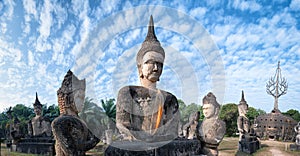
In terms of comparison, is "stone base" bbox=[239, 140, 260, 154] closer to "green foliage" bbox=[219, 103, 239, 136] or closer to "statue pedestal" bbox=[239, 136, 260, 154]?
"statue pedestal" bbox=[239, 136, 260, 154]

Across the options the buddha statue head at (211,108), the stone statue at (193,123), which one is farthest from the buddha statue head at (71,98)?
the buddha statue head at (211,108)

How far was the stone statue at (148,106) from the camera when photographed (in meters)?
3.51

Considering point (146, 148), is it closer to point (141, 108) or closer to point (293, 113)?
point (141, 108)

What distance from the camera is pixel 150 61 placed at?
392 centimetres

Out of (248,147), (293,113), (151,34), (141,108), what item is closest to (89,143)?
(141,108)

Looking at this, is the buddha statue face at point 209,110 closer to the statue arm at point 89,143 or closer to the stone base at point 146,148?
the stone base at point 146,148

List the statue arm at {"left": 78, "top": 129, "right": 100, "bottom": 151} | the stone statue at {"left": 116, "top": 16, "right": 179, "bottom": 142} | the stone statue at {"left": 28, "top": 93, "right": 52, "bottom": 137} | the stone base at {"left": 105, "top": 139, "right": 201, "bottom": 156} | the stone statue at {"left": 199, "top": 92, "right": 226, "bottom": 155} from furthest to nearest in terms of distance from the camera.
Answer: the stone statue at {"left": 28, "top": 93, "right": 52, "bottom": 137} < the stone statue at {"left": 199, "top": 92, "right": 226, "bottom": 155} < the stone statue at {"left": 116, "top": 16, "right": 179, "bottom": 142} < the statue arm at {"left": 78, "top": 129, "right": 100, "bottom": 151} < the stone base at {"left": 105, "top": 139, "right": 201, "bottom": 156}

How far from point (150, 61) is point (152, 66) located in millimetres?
97

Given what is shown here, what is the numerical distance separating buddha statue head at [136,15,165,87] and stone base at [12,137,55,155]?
A: 1567 centimetres

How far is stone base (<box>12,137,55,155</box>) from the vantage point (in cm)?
1712

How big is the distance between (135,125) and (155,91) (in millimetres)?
667

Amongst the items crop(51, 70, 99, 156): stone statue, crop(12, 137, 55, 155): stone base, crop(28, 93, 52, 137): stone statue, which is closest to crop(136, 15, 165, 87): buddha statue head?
crop(51, 70, 99, 156): stone statue

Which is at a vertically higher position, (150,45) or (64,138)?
(150,45)

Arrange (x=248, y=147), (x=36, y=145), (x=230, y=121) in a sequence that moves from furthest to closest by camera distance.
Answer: (x=230, y=121), (x=248, y=147), (x=36, y=145)
